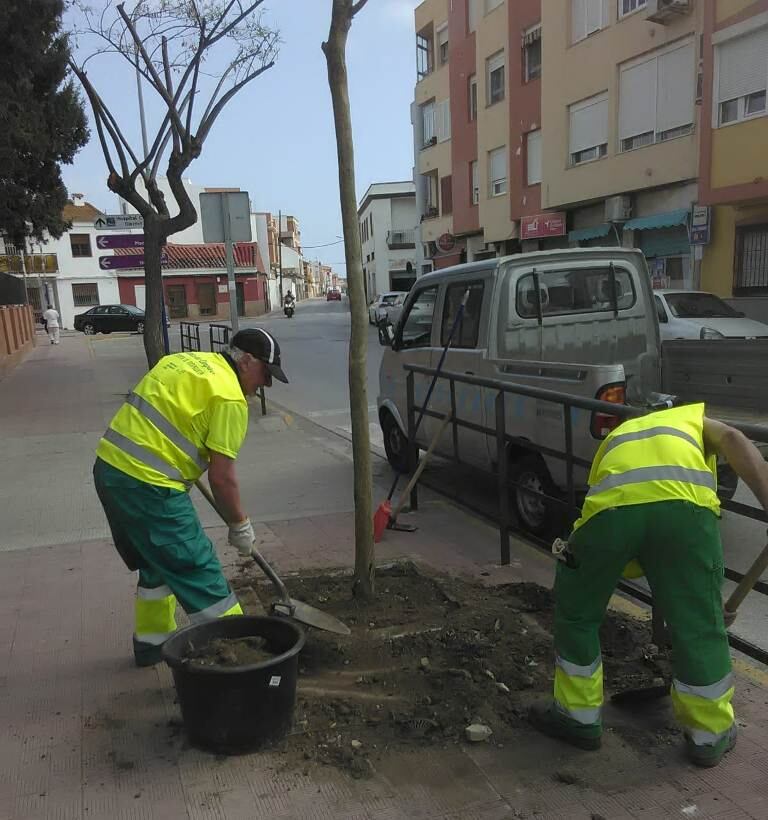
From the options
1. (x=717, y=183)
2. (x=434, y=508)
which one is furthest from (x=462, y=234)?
(x=434, y=508)

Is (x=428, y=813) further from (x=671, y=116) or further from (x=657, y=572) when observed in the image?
(x=671, y=116)

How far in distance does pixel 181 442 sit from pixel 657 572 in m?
1.82

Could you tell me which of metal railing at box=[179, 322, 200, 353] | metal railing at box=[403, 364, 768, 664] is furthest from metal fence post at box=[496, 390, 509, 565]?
metal railing at box=[179, 322, 200, 353]

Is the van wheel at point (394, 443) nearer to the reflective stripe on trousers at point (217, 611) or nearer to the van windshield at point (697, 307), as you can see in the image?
the reflective stripe on trousers at point (217, 611)

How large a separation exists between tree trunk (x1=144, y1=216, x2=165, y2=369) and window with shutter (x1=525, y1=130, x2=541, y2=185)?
12.7m

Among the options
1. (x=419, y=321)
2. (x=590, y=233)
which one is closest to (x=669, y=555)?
(x=419, y=321)

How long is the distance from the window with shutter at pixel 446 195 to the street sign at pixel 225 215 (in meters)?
20.2

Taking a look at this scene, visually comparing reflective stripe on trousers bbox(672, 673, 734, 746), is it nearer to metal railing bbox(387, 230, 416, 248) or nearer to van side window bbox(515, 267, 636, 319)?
van side window bbox(515, 267, 636, 319)

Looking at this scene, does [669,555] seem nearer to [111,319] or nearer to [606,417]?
[606,417]

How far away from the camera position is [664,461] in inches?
93.3

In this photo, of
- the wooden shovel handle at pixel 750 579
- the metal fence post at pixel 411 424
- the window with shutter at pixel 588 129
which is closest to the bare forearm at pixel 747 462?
the wooden shovel handle at pixel 750 579

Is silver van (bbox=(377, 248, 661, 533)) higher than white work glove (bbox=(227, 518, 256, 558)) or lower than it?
higher

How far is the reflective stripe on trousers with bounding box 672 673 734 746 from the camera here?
248 centimetres

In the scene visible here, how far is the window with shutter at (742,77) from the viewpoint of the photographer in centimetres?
1405
